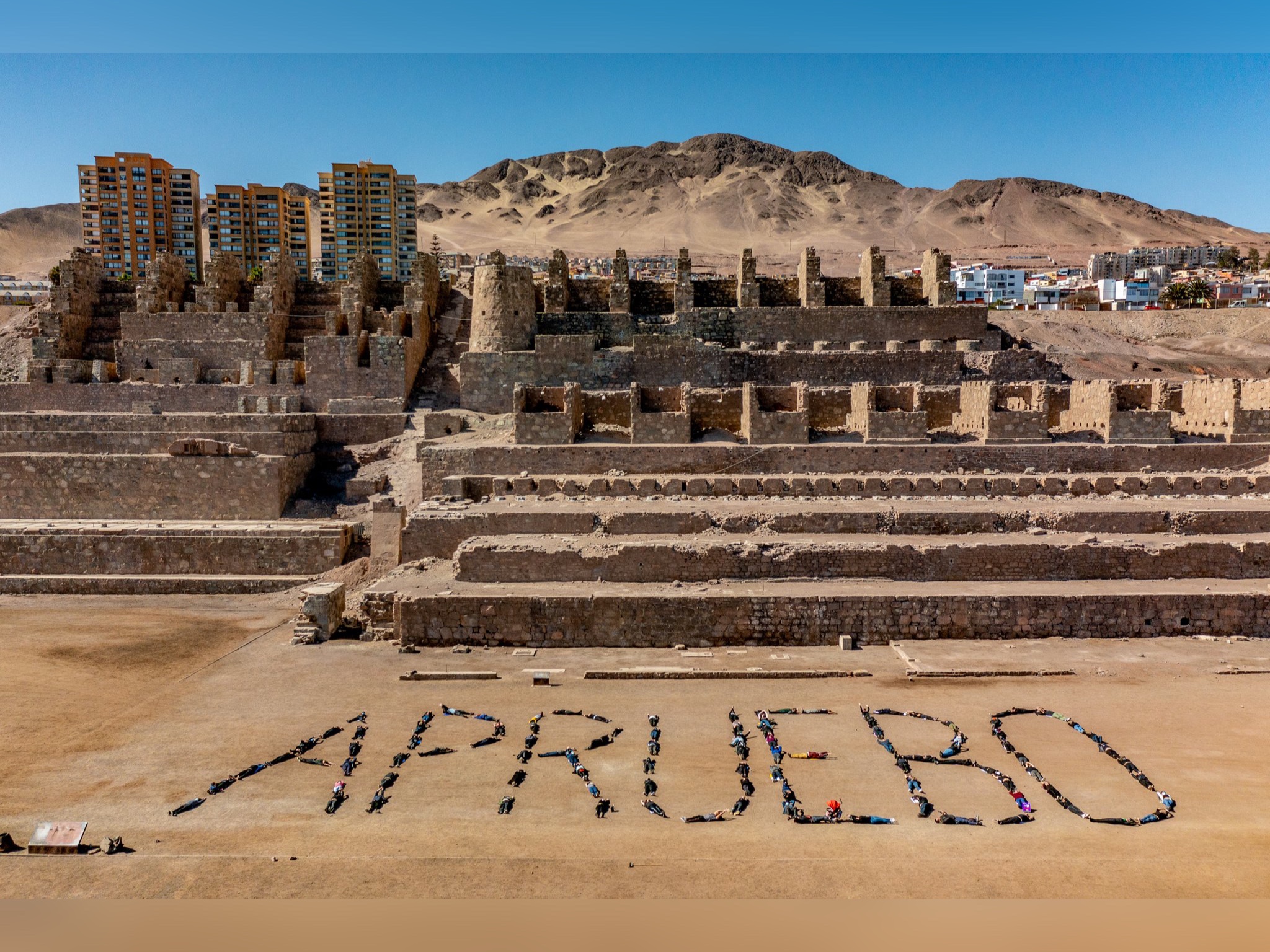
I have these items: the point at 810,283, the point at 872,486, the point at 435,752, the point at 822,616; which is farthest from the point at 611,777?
the point at 810,283

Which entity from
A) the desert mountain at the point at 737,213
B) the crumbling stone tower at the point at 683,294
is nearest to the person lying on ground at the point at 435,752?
the crumbling stone tower at the point at 683,294

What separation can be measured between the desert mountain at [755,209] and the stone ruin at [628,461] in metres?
73.7

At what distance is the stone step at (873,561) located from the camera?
14555 mm

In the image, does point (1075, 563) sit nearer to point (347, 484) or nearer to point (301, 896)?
point (301, 896)

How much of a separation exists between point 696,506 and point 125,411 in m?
16.4

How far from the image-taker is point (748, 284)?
2759cm

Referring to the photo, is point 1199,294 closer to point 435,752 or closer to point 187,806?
point 435,752

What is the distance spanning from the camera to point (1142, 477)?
57.5 feet

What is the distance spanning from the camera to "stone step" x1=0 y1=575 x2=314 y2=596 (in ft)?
59.6

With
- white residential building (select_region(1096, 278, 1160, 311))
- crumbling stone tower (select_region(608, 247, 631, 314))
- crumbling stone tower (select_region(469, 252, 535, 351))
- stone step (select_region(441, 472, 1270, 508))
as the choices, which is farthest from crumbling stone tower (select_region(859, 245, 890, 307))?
white residential building (select_region(1096, 278, 1160, 311))

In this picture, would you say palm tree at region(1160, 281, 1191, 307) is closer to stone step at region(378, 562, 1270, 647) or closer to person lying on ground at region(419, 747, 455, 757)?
stone step at region(378, 562, 1270, 647)

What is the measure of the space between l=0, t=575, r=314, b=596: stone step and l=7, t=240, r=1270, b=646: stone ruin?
0.23 ft

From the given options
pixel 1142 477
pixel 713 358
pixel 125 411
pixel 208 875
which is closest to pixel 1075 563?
pixel 1142 477

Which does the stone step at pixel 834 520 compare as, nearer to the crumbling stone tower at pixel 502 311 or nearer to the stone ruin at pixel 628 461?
the stone ruin at pixel 628 461
